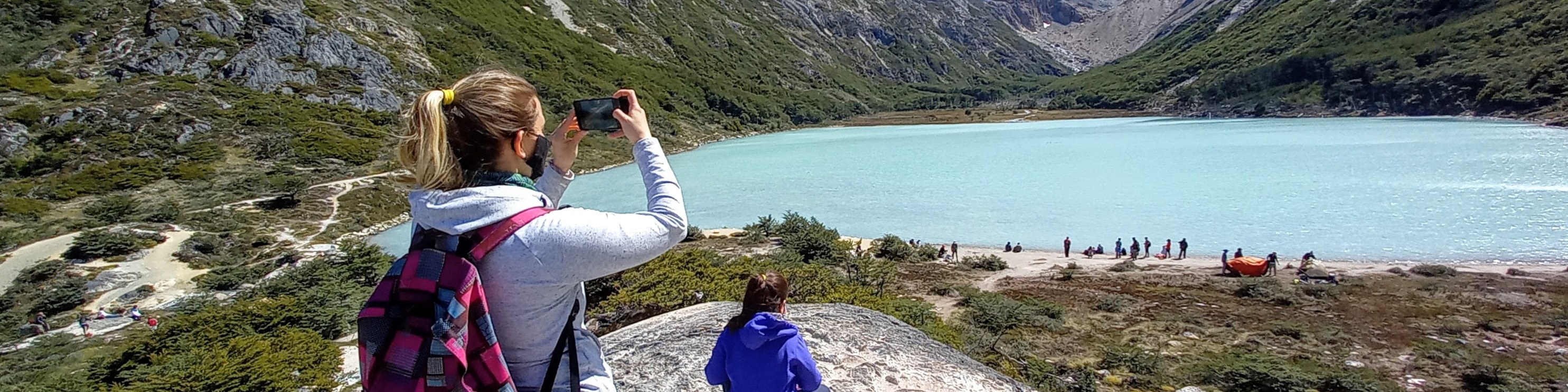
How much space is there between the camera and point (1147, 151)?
44.8 m

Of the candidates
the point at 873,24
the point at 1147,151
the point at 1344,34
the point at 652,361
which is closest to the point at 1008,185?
the point at 1147,151

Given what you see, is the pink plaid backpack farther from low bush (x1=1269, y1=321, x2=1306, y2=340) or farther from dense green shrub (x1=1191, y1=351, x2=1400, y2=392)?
low bush (x1=1269, y1=321, x2=1306, y2=340)

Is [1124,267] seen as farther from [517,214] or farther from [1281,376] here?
[517,214]

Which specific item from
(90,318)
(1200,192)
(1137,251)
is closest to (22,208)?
(90,318)

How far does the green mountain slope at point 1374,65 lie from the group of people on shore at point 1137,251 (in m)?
51.4

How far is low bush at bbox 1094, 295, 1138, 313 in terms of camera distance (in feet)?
45.9

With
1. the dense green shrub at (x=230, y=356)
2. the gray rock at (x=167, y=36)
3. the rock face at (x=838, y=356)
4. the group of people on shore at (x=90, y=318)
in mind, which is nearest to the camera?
the rock face at (x=838, y=356)

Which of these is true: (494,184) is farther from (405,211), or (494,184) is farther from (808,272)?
(405,211)

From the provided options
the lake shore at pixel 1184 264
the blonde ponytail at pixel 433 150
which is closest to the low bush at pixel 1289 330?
the lake shore at pixel 1184 264

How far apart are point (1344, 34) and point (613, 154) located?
9662cm

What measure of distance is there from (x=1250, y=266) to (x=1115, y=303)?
513cm

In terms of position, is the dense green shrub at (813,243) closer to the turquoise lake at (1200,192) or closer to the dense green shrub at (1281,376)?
the turquoise lake at (1200,192)

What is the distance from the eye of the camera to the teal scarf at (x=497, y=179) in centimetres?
146

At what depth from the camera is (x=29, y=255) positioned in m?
22.3
